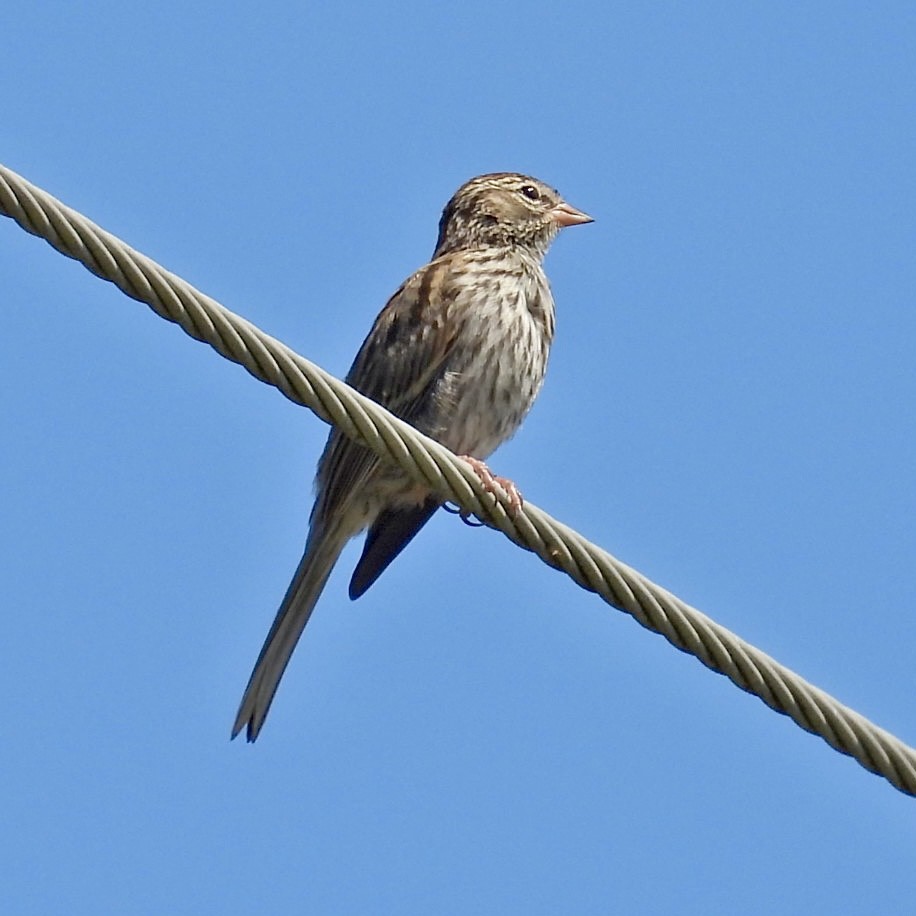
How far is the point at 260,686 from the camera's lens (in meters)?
8.02

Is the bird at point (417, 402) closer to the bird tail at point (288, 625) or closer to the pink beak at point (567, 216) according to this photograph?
the bird tail at point (288, 625)

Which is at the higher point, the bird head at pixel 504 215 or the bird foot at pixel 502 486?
the bird head at pixel 504 215

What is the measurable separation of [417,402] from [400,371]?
0.57 feet

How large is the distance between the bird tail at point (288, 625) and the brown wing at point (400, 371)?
0.42 ft

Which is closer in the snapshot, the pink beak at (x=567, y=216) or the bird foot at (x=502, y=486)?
the bird foot at (x=502, y=486)

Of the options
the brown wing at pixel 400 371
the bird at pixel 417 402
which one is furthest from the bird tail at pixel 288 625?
the brown wing at pixel 400 371

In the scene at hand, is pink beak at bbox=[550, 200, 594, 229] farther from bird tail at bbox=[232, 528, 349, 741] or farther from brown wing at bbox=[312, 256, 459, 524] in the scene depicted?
bird tail at bbox=[232, 528, 349, 741]

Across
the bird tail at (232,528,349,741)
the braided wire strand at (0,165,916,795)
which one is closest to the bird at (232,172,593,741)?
the bird tail at (232,528,349,741)

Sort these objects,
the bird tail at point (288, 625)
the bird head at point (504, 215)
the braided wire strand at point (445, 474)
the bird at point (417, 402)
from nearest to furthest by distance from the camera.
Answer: the braided wire strand at point (445, 474) → the bird tail at point (288, 625) → the bird at point (417, 402) → the bird head at point (504, 215)

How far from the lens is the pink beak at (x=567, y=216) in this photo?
9.59 metres

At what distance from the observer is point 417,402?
835cm

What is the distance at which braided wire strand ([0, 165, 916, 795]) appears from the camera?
186 inches

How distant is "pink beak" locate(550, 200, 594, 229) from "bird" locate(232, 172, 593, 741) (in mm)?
796

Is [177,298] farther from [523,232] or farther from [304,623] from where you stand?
[523,232]
